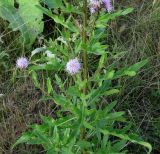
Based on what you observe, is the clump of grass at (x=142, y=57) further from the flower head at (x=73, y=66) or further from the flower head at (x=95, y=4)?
the flower head at (x=95, y=4)

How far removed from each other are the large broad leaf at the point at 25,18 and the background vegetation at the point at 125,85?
0.06 m

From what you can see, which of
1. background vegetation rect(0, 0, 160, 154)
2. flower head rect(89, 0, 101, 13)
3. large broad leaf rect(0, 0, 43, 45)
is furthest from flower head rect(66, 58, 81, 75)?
large broad leaf rect(0, 0, 43, 45)

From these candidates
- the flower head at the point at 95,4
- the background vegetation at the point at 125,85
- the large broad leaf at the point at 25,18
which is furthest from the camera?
the large broad leaf at the point at 25,18

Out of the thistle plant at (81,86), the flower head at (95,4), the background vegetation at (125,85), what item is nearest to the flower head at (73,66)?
the thistle plant at (81,86)

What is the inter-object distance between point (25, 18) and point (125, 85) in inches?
37.0

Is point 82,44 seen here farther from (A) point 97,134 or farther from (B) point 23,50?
(B) point 23,50

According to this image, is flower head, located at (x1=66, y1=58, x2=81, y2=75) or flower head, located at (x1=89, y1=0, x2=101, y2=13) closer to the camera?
flower head, located at (x1=89, y1=0, x2=101, y2=13)

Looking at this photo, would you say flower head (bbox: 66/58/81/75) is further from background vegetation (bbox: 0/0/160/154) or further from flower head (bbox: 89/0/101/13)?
background vegetation (bbox: 0/0/160/154)

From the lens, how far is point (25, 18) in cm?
292

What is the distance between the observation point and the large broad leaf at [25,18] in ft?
9.30

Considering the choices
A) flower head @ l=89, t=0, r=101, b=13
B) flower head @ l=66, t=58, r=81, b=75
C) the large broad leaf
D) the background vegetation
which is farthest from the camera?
the large broad leaf

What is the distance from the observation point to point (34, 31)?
285cm

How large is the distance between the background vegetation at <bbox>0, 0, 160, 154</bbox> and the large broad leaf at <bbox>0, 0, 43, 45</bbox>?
0.06 metres

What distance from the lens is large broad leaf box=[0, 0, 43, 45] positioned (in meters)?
2.83
